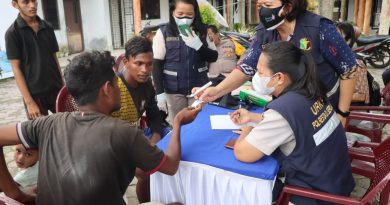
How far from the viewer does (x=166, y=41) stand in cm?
273

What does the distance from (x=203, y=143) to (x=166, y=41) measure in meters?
1.17

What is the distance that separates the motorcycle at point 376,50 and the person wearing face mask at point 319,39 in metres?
5.75

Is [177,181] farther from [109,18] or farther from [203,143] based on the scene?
[109,18]

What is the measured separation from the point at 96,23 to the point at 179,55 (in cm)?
917

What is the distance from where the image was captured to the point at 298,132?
151cm

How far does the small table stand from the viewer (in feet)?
5.04

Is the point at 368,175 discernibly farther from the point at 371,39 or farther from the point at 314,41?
the point at 371,39

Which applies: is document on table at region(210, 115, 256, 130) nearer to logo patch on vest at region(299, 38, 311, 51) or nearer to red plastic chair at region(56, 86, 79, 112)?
logo patch on vest at region(299, 38, 311, 51)

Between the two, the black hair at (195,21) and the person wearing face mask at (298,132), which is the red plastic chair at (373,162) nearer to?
the person wearing face mask at (298,132)

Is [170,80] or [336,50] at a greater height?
[336,50]

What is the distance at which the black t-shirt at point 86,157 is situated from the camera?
4.25ft

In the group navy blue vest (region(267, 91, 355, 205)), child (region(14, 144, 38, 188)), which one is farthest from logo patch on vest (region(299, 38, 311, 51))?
child (region(14, 144, 38, 188))

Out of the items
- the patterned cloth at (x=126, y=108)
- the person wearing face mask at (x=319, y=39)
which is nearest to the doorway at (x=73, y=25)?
the patterned cloth at (x=126, y=108)

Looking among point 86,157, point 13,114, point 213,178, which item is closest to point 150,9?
point 13,114
